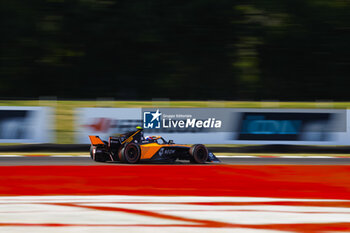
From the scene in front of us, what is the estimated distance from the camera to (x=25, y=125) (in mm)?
16500

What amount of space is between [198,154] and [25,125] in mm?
5846

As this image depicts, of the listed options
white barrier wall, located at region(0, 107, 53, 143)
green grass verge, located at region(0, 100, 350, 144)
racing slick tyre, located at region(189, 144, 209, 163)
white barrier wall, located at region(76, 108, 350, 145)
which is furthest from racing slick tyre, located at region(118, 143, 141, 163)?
white barrier wall, located at region(0, 107, 53, 143)

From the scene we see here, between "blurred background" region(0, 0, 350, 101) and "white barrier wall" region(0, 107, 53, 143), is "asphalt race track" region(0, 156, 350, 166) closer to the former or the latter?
"white barrier wall" region(0, 107, 53, 143)

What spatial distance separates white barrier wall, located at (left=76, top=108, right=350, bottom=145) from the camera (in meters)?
16.8

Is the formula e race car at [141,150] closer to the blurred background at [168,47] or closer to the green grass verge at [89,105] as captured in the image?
the green grass verge at [89,105]

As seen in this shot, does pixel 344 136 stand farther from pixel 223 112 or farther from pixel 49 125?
pixel 49 125

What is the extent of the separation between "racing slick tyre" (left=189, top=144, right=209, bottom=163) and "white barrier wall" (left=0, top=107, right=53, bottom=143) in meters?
5.25

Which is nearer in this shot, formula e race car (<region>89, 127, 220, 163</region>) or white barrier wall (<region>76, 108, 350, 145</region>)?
formula e race car (<region>89, 127, 220, 163</region>)

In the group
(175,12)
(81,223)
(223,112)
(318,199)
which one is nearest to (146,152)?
(223,112)

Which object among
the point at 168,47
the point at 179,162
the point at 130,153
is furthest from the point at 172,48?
the point at 130,153

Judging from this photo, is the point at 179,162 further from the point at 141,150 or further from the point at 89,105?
the point at 89,105

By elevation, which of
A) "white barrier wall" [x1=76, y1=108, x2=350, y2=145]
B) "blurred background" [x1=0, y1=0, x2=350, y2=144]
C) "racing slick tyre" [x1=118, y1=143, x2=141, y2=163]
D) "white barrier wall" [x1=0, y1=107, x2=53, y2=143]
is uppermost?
"blurred background" [x1=0, y1=0, x2=350, y2=144]

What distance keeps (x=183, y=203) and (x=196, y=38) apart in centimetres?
1699

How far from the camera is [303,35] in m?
24.3
